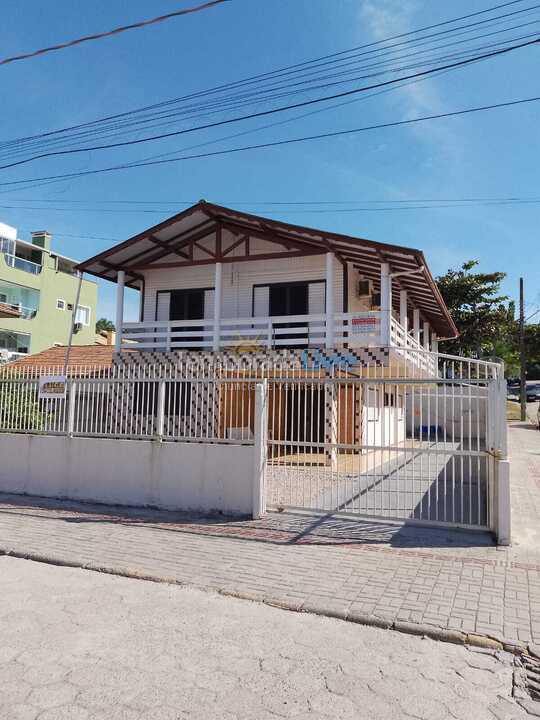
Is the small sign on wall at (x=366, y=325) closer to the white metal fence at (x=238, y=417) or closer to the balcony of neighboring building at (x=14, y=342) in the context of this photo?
the white metal fence at (x=238, y=417)

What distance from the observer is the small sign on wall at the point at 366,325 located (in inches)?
592

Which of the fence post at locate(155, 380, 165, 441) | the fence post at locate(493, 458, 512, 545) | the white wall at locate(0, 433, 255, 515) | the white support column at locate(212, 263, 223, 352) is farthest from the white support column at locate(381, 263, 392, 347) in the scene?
the fence post at locate(493, 458, 512, 545)

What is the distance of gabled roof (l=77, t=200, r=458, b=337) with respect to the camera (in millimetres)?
14883

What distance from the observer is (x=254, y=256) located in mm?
16594

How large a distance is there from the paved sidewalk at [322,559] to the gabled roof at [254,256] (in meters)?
8.50

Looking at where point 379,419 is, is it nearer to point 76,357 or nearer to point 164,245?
point 164,245

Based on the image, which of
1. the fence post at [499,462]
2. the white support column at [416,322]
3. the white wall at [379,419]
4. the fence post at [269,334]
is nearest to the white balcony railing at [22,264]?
the fence post at [269,334]

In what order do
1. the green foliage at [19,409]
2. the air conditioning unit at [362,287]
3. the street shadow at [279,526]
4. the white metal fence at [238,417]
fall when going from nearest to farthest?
the street shadow at [279,526]
the white metal fence at [238,417]
the green foliage at [19,409]
the air conditioning unit at [362,287]

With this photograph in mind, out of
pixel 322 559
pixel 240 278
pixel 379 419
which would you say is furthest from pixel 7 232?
pixel 322 559

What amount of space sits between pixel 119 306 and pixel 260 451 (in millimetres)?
12263

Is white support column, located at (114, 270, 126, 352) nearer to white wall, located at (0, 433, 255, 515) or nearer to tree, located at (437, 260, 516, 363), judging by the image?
white wall, located at (0, 433, 255, 515)

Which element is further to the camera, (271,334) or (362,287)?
(362,287)

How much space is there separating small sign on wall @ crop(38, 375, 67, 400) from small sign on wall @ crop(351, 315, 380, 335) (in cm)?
847

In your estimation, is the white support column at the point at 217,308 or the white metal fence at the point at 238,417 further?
the white support column at the point at 217,308
